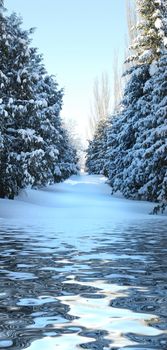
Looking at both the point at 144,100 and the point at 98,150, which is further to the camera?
the point at 98,150

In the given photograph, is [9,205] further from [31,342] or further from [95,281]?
[31,342]

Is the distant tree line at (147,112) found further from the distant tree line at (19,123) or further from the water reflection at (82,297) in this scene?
the water reflection at (82,297)

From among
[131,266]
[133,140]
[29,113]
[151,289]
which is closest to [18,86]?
[29,113]

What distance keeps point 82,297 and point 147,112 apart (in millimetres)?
21011

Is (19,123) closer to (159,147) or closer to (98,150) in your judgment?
(159,147)

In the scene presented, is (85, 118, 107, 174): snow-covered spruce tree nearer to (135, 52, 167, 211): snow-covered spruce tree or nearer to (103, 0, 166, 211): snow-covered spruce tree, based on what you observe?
(103, 0, 166, 211): snow-covered spruce tree

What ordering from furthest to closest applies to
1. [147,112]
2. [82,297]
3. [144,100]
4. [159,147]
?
[144,100] < [147,112] < [159,147] < [82,297]

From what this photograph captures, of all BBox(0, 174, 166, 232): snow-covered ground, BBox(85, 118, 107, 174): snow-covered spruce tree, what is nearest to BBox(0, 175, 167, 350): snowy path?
BBox(0, 174, 166, 232): snow-covered ground

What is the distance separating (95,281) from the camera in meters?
4.82

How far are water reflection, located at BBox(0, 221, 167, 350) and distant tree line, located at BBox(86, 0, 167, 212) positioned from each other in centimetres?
1073

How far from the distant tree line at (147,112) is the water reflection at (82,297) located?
35.2ft

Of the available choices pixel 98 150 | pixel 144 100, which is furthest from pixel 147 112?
pixel 98 150

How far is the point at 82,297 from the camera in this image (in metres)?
3.99

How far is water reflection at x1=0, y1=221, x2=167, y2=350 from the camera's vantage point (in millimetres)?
2723
